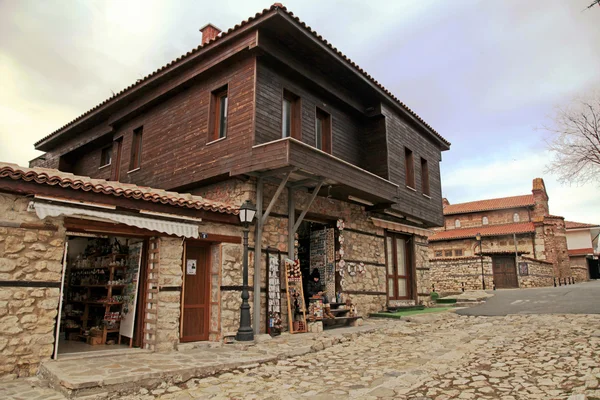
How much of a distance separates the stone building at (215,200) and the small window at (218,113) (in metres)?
0.05

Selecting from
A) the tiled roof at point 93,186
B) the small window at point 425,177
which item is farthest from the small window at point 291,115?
the small window at point 425,177

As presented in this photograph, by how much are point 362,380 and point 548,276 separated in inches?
1205

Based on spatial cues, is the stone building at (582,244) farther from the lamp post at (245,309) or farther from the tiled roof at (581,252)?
the lamp post at (245,309)

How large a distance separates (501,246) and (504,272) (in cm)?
684

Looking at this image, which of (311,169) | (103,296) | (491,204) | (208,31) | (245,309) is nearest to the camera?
(245,309)

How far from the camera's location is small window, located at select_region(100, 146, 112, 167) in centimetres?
1527

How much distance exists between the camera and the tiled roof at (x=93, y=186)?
609 centimetres

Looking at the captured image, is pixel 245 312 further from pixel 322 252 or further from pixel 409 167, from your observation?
pixel 409 167

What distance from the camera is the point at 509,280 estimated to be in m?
27.9

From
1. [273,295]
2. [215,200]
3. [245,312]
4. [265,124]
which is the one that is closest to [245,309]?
[245,312]

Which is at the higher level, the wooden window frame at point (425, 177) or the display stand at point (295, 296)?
the wooden window frame at point (425, 177)

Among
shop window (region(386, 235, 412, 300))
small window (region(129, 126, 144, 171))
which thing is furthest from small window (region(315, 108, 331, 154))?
small window (region(129, 126, 144, 171))

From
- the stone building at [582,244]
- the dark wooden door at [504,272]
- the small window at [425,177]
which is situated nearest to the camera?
the small window at [425,177]

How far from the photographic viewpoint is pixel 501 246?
1347 inches
